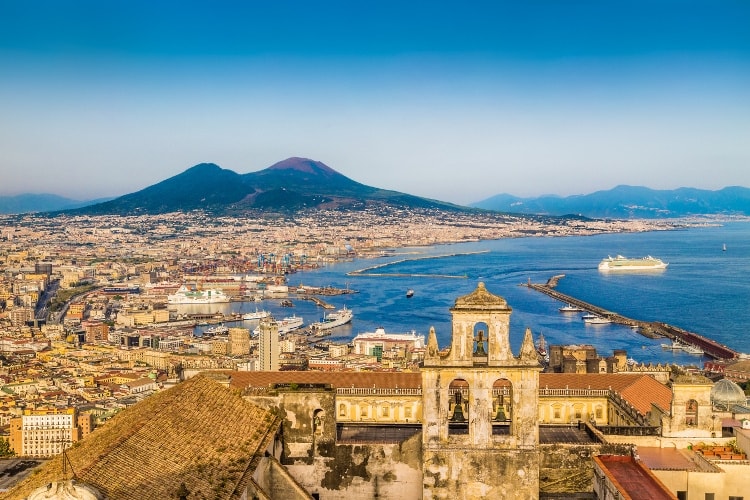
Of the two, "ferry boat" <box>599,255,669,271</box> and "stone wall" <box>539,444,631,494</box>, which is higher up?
"stone wall" <box>539,444,631,494</box>

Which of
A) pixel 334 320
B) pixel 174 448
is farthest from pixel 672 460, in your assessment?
pixel 334 320

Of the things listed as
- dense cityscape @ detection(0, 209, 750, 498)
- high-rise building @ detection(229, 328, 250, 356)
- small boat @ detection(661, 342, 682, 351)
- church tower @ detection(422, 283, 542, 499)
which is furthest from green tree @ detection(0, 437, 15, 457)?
small boat @ detection(661, 342, 682, 351)

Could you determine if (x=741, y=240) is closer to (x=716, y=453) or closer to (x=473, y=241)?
(x=473, y=241)

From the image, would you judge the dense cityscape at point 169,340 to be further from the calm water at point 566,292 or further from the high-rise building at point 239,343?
the calm water at point 566,292

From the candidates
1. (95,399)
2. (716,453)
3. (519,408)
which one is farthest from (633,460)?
(95,399)

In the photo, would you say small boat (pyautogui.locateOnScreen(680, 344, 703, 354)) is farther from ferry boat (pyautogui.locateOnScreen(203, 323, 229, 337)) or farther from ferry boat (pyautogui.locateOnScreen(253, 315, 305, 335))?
ferry boat (pyautogui.locateOnScreen(203, 323, 229, 337))

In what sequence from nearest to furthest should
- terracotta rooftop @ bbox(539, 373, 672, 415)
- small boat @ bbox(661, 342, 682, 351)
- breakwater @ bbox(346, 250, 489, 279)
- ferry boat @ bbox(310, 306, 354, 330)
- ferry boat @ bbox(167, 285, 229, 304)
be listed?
terracotta rooftop @ bbox(539, 373, 672, 415), small boat @ bbox(661, 342, 682, 351), ferry boat @ bbox(310, 306, 354, 330), ferry boat @ bbox(167, 285, 229, 304), breakwater @ bbox(346, 250, 489, 279)

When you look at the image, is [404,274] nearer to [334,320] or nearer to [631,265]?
[631,265]
